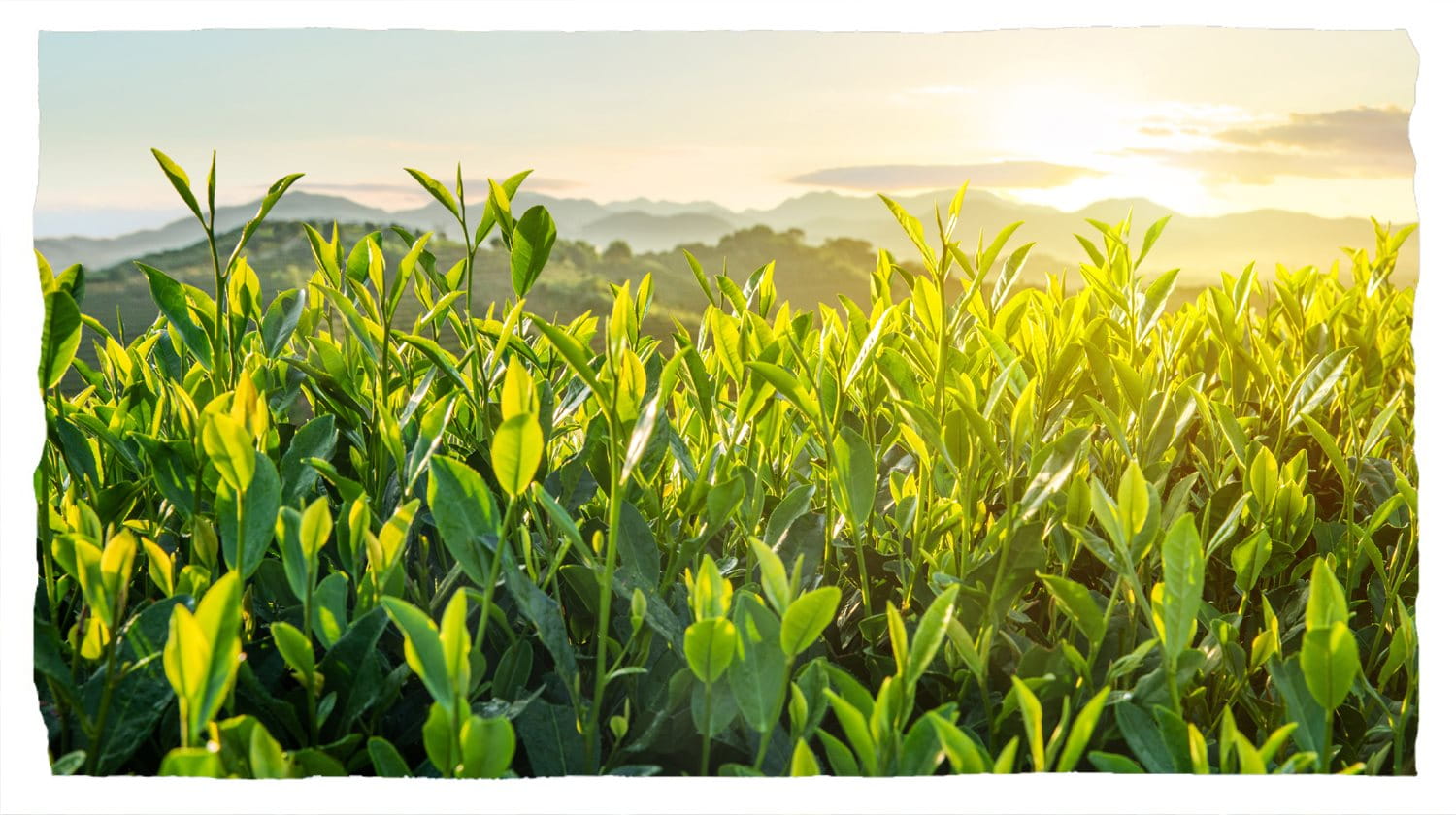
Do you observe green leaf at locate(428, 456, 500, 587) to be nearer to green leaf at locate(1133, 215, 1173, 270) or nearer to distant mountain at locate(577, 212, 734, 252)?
green leaf at locate(1133, 215, 1173, 270)

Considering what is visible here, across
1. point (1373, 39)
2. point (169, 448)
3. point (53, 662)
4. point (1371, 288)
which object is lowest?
point (53, 662)

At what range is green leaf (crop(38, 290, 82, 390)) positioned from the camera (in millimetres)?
849

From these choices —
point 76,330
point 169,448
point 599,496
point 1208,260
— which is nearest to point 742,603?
point 599,496

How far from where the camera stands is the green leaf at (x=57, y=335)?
2.78 feet

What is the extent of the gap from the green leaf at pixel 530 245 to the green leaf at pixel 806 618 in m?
0.39

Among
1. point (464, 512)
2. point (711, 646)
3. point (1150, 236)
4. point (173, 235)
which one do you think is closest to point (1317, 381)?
point (1150, 236)

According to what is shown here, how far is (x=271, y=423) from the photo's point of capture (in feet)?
3.29

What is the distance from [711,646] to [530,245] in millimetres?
406

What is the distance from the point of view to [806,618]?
28.2 inches

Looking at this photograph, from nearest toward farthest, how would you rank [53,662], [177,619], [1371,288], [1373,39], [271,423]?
[177,619], [53,662], [271,423], [1373,39], [1371,288]

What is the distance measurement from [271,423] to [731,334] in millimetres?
416

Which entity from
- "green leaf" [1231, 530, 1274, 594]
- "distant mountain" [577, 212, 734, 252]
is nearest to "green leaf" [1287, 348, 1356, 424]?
"green leaf" [1231, 530, 1274, 594]

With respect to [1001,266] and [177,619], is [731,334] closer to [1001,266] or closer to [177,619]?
[1001,266]

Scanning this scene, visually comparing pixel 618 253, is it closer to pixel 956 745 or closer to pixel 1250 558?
pixel 1250 558
